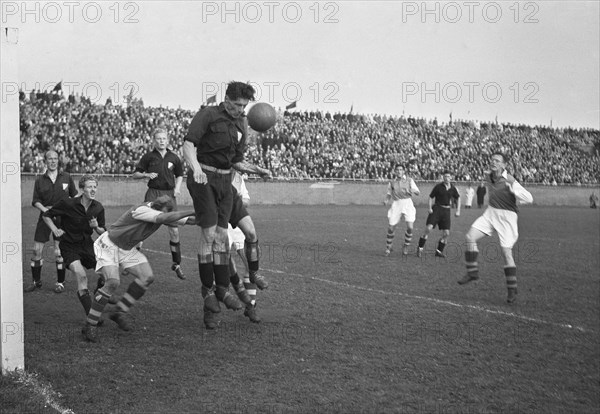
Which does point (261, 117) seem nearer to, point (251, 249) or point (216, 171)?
point (216, 171)

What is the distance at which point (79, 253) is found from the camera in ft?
24.4

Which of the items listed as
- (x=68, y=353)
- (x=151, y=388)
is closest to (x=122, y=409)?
(x=151, y=388)

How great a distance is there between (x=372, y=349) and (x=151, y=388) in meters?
2.26

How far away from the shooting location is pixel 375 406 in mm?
4762

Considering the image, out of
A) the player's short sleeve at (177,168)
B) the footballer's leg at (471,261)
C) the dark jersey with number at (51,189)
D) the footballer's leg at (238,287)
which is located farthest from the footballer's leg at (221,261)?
the footballer's leg at (471,261)

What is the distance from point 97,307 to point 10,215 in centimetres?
159

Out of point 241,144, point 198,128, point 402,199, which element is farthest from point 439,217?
point 198,128

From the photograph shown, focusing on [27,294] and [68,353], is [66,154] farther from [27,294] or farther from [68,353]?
[68,353]

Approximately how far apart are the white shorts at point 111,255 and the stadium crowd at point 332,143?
968 inches

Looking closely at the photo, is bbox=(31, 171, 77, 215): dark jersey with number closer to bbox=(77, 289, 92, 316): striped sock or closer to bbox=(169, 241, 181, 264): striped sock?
bbox=(169, 241, 181, 264): striped sock

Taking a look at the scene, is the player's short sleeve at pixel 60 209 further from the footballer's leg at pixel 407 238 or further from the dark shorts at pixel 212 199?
the footballer's leg at pixel 407 238

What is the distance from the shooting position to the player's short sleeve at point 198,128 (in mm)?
6613

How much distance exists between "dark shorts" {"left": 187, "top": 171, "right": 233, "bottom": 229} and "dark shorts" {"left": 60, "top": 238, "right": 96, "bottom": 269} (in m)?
1.58

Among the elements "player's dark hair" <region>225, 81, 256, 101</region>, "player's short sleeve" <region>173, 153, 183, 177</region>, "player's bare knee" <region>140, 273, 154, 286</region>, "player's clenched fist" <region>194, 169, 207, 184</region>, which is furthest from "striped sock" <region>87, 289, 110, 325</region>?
"player's short sleeve" <region>173, 153, 183, 177</region>
